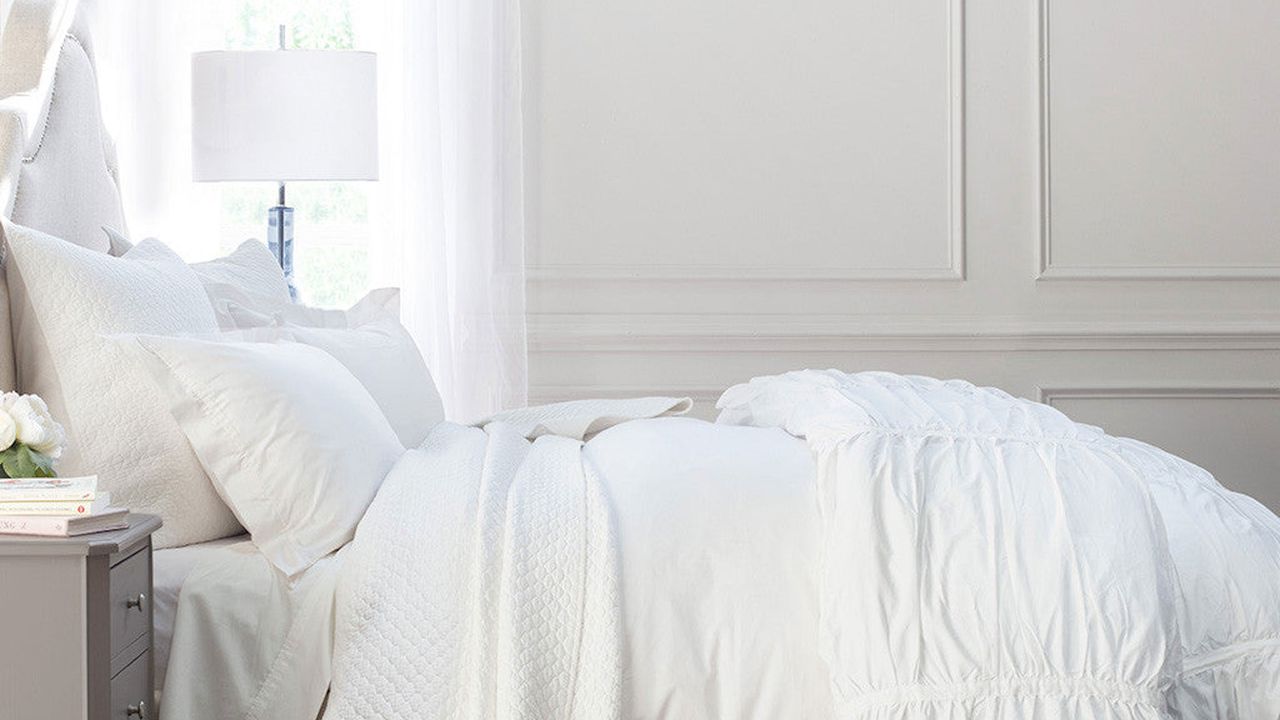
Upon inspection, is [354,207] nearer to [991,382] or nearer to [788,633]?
[991,382]

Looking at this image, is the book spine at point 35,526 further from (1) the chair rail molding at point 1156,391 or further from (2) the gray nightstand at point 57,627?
(1) the chair rail molding at point 1156,391

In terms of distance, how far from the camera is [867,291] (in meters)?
→ 4.33

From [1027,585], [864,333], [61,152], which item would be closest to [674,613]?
[1027,585]

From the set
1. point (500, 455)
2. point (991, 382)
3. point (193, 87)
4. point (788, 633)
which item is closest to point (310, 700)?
point (500, 455)

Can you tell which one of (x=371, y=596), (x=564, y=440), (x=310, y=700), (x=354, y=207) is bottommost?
(x=310, y=700)

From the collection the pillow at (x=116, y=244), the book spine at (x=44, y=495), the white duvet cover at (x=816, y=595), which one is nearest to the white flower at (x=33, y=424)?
the book spine at (x=44, y=495)

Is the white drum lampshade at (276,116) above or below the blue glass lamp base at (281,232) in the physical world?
above

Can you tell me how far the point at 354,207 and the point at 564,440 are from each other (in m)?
2.32

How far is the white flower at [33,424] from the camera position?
1.66m

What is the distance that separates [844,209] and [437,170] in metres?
1.27

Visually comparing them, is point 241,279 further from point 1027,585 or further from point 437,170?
point 1027,585

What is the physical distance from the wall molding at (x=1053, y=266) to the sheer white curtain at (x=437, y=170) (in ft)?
5.37

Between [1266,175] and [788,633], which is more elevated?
[1266,175]

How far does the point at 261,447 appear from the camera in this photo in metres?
1.96
